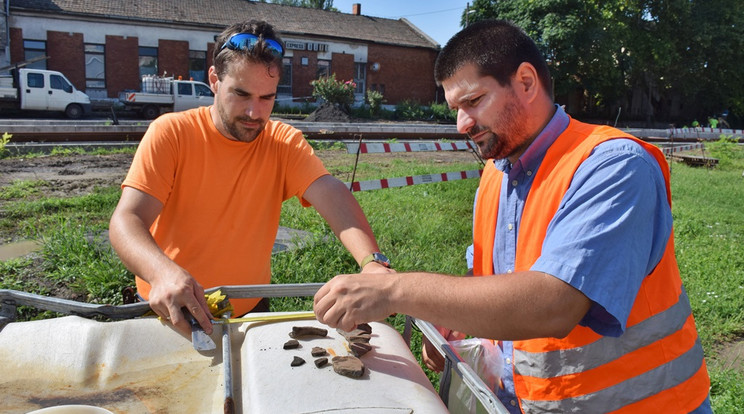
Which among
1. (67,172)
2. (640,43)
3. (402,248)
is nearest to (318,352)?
(402,248)

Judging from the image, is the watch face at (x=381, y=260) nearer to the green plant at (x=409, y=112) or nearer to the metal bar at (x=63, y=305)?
the metal bar at (x=63, y=305)

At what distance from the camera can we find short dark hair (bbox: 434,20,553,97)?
174 cm

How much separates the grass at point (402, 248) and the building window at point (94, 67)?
23510mm

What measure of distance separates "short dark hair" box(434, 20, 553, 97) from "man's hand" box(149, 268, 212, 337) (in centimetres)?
106

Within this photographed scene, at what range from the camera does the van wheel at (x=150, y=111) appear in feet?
79.2

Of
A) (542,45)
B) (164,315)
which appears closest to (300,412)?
(164,315)

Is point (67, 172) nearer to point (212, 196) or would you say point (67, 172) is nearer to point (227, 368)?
point (212, 196)

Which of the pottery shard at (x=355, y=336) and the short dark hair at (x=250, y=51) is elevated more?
the short dark hair at (x=250, y=51)

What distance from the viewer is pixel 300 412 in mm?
1322

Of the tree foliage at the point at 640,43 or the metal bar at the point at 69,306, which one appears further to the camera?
the tree foliage at the point at 640,43

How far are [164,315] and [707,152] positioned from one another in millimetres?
19090

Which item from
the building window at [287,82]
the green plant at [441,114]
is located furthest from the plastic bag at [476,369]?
the building window at [287,82]

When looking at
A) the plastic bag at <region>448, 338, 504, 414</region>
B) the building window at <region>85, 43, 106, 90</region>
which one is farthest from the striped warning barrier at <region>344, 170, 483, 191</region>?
the building window at <region>85, 43, 106, 90</region>

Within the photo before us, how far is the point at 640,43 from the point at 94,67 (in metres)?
28.9
